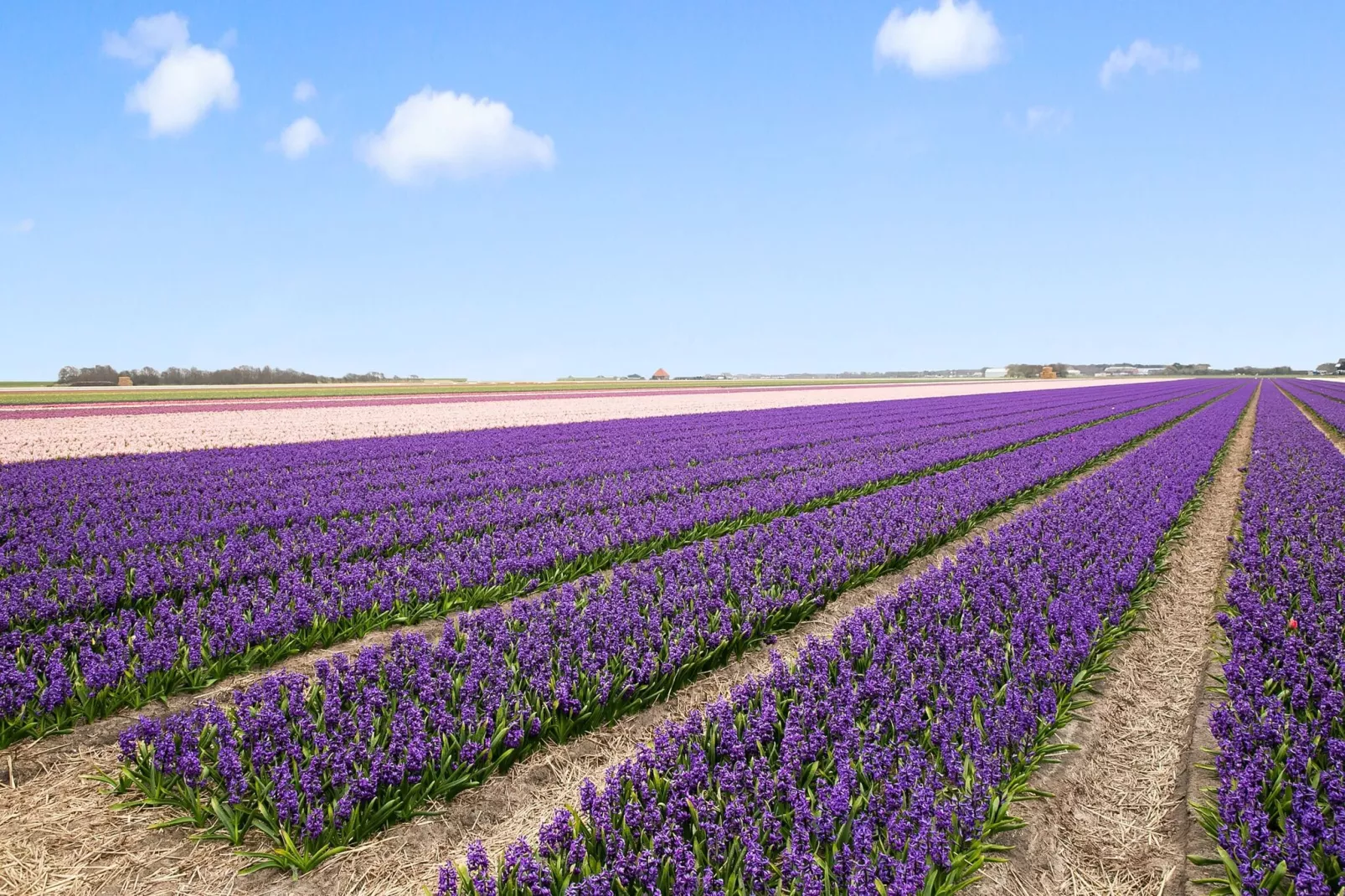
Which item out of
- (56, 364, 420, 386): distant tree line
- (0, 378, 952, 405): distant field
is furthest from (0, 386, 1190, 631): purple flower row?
(56, 364, 420, 386): distant tree line

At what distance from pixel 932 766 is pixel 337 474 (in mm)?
13884

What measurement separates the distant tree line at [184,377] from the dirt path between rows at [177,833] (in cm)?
11058

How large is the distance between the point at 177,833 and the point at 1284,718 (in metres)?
7.34

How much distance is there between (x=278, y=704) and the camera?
4.92 metres

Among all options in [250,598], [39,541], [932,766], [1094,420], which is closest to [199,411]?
[39,541]

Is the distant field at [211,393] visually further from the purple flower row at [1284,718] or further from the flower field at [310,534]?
the purple flower row at [1284,718]

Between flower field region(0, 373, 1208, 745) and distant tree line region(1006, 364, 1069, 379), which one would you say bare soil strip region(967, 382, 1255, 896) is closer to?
flower field region(0, 373, 1208, 745)

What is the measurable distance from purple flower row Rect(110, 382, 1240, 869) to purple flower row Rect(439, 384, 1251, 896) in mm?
798

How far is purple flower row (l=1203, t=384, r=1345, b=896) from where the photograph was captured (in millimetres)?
3555

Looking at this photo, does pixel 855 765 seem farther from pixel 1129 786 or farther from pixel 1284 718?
pixel 1284 718

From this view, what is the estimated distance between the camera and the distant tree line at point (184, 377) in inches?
3814

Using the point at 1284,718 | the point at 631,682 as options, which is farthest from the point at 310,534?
the point at 1284,718

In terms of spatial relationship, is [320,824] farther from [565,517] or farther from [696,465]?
[696,465]

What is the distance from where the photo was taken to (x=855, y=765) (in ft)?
13.6
